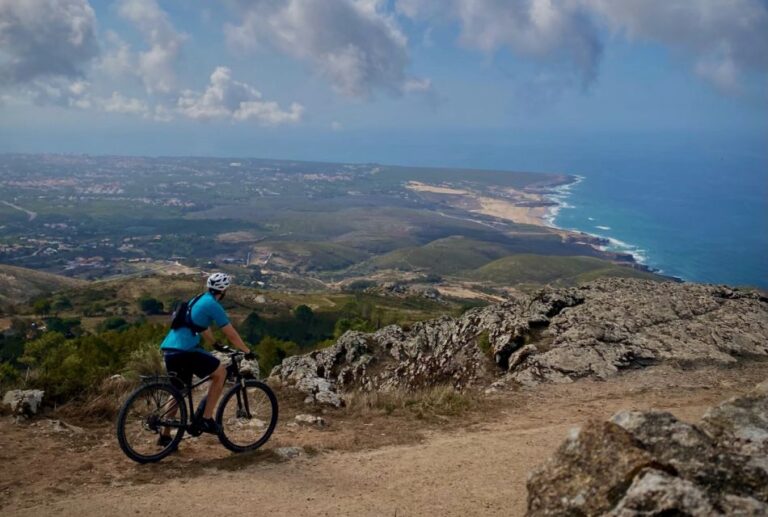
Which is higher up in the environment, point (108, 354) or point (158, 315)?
point (108, 354)

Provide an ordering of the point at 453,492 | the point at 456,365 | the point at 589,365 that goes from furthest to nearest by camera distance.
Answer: the point at 456,365 < the point at 589,365 < the point at 453,492

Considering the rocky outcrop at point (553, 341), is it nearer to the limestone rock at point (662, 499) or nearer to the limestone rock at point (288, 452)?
the limestone rock at point (288, 452)

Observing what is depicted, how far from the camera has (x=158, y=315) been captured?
333 feet

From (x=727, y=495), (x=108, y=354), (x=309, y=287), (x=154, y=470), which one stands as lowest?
(x=309, y=287)

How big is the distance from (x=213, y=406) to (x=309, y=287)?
179 m

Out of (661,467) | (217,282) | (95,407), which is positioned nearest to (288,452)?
(217,282)

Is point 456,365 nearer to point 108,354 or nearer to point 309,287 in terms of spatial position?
point 108,354

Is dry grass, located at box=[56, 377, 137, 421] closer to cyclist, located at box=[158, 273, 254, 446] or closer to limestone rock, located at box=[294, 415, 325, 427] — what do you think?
cyclist, located at box=[158, 273, 254, 446]

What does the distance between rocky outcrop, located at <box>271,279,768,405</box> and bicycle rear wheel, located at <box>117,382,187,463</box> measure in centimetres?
526

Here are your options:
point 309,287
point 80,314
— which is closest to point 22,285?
point 80,314

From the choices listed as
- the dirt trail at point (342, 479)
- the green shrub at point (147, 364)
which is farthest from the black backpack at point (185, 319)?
the green shrub at point (147, 364)

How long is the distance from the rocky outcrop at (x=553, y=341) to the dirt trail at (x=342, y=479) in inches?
157

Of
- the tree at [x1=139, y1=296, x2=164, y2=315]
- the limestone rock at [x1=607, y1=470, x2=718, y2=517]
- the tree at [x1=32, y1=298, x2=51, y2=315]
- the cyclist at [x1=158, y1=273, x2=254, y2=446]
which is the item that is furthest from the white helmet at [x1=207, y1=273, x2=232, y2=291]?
the tree at [x1=32, y1=298, x2=51, y2=315]

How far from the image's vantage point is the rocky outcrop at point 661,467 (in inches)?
196
